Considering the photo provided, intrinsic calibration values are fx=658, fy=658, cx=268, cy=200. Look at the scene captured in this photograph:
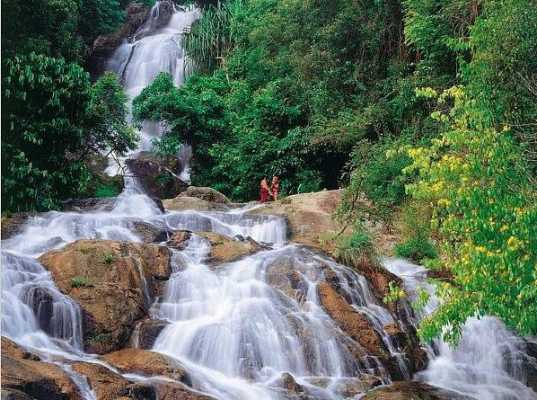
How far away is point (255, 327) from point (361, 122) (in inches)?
388

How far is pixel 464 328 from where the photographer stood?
12.1 meters

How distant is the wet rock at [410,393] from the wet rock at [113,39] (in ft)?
86.1

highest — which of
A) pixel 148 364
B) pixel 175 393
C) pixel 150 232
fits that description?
pixel 150 232

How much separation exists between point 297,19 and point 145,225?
11.4 meters

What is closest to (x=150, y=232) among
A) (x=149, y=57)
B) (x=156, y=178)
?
(x=156, y=178)

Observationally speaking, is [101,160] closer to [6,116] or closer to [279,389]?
[6,116]

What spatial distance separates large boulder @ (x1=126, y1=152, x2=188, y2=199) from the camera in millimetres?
21109

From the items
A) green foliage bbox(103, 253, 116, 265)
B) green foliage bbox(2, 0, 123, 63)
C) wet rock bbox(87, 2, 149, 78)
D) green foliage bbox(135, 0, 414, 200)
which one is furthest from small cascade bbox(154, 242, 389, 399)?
wet rock bbox(87, 2, 149, 78)

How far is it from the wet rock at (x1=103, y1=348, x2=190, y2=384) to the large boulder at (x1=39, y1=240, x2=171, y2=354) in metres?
0.54

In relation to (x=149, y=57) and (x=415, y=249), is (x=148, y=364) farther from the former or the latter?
(x=149, y=57)

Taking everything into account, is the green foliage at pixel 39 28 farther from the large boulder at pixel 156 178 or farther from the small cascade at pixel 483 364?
the small cascade at pixel 483 364

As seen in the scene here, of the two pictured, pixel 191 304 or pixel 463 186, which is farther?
pixel 191 304

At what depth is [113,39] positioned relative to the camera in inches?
1342

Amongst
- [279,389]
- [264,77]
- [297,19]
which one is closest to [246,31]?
[264,77]
